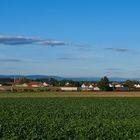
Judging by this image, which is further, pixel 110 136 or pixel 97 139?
pixel 110 136

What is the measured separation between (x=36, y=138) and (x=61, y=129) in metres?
3.63

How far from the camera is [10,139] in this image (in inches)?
796

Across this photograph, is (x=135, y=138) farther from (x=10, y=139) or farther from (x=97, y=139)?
(x=10, y=139)

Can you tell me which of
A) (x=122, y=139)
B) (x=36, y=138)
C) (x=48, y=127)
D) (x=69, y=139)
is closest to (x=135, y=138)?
(x=122, y=139)

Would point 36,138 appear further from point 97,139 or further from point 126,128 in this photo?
point 126,128

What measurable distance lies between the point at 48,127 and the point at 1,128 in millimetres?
2323

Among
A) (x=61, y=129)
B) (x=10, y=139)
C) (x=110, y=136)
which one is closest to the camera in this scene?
(x=10, y=139)

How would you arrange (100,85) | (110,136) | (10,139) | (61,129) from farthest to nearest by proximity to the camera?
1. (100,85)
2. (61,129)
3. (110,136)
4. (10,139)

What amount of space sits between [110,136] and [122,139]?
96 cm

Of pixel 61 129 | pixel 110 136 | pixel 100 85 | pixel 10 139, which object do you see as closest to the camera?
pixel 10 139

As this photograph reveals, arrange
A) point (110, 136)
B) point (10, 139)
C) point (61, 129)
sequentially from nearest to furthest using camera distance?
1. point (10, 139)
2. point (110, 136)
3. point (61, 129)

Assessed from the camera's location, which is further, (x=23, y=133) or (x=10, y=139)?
(x=23, y=133)

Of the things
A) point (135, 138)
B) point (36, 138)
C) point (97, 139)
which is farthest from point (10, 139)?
point (135, 138)

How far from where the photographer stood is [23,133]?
22531 mm
